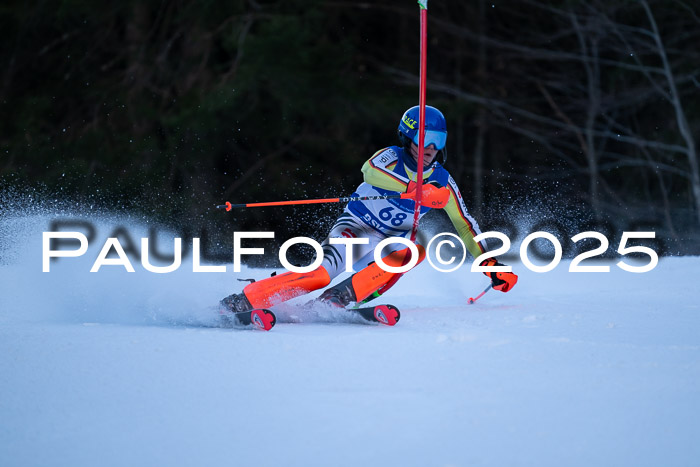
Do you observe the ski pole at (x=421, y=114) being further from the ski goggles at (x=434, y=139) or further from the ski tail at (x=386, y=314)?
the ski tail at (x=386, y=314)

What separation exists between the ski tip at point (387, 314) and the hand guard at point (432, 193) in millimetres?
657

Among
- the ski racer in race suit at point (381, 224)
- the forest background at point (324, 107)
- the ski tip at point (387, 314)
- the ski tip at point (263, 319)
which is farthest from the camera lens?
the forest background at point (324, 107)

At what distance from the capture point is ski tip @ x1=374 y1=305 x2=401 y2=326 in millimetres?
4457

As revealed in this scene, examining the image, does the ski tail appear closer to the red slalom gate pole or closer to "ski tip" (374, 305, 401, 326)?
"ski tip" (374, 305, 401, 326)

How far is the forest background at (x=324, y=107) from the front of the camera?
12.9 meters

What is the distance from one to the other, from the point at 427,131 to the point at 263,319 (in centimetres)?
138

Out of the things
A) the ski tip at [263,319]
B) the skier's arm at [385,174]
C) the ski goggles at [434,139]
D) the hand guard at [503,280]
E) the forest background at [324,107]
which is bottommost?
the ski tip at [263,319]

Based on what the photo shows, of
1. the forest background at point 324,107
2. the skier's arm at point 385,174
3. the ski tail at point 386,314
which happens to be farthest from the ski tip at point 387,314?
the forest background at point 324,107

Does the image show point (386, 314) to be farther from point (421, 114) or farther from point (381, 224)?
point (421, 114)

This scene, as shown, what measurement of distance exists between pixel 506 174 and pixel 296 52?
4.25 meters

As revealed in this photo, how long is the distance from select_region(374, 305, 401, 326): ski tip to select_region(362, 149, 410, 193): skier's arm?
0.78 metres

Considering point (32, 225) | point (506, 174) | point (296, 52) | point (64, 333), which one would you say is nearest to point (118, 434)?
point (64, 333)

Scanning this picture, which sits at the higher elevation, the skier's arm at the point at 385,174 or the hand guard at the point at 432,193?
the skier's arm at the point at 385,174

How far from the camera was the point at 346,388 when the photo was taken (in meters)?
3.04
